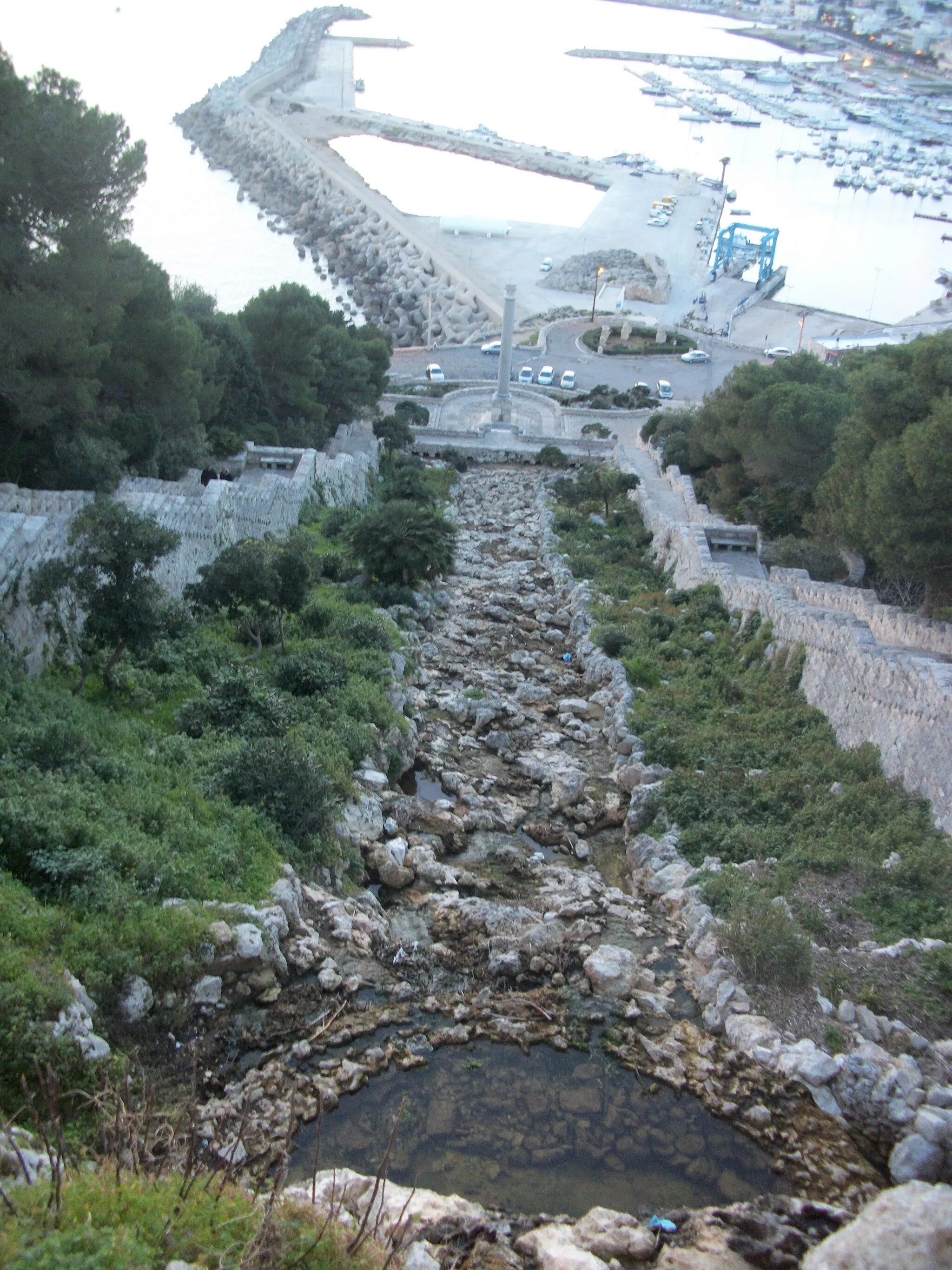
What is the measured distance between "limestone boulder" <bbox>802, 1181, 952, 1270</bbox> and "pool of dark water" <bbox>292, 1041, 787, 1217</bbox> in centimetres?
136

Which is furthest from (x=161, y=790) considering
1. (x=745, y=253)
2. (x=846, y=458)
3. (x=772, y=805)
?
(x=745, y=253)

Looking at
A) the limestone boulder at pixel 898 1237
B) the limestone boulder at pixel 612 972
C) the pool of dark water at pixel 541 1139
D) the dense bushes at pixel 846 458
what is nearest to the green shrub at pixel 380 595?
the dense bushes at pixel 846 458

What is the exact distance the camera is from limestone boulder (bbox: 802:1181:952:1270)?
576cm

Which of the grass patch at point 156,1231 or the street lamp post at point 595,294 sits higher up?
the street lamp post at point 595,294

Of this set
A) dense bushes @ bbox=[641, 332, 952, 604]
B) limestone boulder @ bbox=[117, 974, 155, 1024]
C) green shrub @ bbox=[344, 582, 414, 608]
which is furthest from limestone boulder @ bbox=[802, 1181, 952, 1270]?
green shrub @ bbox=[344, 582, 414, 608]

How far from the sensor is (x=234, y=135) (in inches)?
3465

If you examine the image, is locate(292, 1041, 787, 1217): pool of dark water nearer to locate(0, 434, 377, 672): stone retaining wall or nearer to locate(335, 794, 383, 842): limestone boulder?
locate(335, 794, 383, 842): limestone boulder

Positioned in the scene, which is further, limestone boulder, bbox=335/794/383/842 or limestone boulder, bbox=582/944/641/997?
limestone boulder, bbox=335/794/383/842

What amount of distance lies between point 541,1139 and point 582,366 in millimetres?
41976

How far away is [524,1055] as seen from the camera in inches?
342

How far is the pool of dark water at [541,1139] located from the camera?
750 cm

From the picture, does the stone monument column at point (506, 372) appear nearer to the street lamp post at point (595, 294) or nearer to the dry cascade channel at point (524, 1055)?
the street lamp post at point (595, 294)

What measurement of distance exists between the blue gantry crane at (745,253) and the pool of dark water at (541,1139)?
63426 millimetres

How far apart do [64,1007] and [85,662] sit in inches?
238
